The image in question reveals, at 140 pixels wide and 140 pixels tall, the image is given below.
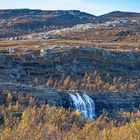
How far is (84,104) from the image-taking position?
92.0 meters

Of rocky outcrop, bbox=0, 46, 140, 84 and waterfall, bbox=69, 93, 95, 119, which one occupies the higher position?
rocky outcrop, bbox=0, 46, 140, 84

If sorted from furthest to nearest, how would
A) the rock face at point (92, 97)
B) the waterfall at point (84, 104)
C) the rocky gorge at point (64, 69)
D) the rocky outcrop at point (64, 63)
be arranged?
1. the rocky outcrop at point (64, 63)
2. the waterfall at point (84, 104)
3. the rocky gorge at point (64, 69)
4. the rock face at point (92, 97)

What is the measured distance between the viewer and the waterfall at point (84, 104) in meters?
91.1

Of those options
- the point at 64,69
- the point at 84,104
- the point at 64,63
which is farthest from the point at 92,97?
the point at 64,63

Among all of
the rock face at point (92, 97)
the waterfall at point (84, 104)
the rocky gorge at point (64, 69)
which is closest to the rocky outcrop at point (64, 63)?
the rocky gorge at point (64, 69)

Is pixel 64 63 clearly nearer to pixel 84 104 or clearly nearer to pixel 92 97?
pixel 92 97

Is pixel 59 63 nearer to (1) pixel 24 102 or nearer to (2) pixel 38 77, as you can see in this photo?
(2) pixel 38 77

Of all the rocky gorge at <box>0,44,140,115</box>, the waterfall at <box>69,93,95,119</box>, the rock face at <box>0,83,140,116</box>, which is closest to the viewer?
the rock face at <box>0,83,140,116</box>

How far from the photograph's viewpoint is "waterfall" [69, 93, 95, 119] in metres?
91.1

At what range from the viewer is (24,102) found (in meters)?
80.9

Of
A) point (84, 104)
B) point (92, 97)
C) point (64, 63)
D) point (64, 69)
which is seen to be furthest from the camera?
point (64, 63)

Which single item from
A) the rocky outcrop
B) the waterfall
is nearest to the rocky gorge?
the rocky outcrop

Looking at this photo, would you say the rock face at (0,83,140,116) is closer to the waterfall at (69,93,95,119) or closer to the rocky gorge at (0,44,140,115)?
the rocky gorge at (0,44,140,115)

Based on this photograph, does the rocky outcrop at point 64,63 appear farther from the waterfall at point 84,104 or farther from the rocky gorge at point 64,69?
the waterfall at point 84,104
